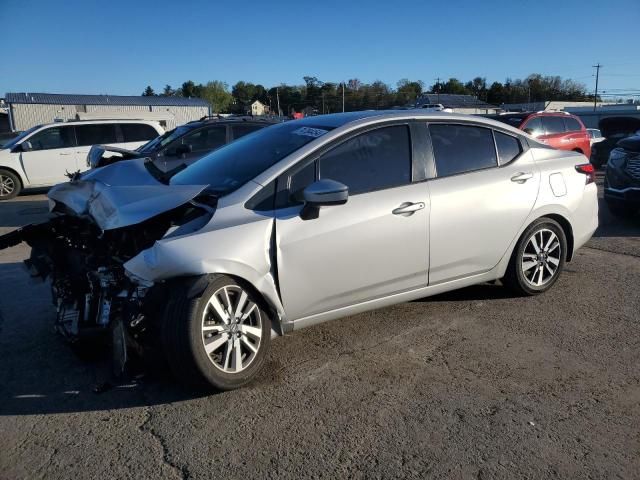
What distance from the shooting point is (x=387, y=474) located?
2535mm

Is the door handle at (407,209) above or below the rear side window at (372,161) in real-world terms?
below

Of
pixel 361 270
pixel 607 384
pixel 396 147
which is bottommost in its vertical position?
pixel 607 384

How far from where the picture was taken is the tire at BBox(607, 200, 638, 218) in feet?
26.9

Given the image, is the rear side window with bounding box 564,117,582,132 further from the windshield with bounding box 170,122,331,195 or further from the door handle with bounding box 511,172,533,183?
the windshield with bounding box 170,122,331,195

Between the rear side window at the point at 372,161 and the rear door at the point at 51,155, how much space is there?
35.2 feet

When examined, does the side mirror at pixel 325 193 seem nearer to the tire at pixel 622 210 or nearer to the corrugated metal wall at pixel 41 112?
the tire at pixel 622 210

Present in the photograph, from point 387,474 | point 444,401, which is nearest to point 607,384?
point 444,401

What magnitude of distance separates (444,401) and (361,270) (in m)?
1.02

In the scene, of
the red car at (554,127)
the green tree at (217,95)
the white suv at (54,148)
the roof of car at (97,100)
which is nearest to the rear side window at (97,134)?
the white suv at (54,148)

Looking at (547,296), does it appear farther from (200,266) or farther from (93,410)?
(93,410)

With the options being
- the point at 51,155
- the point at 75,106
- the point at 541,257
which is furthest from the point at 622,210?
the point at 75,106

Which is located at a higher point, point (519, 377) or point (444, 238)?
point (444, 238)

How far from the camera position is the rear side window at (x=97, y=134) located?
12.8 metres

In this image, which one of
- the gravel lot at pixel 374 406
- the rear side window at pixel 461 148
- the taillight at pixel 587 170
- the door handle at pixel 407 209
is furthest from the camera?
the taillight at pixel 587 170
